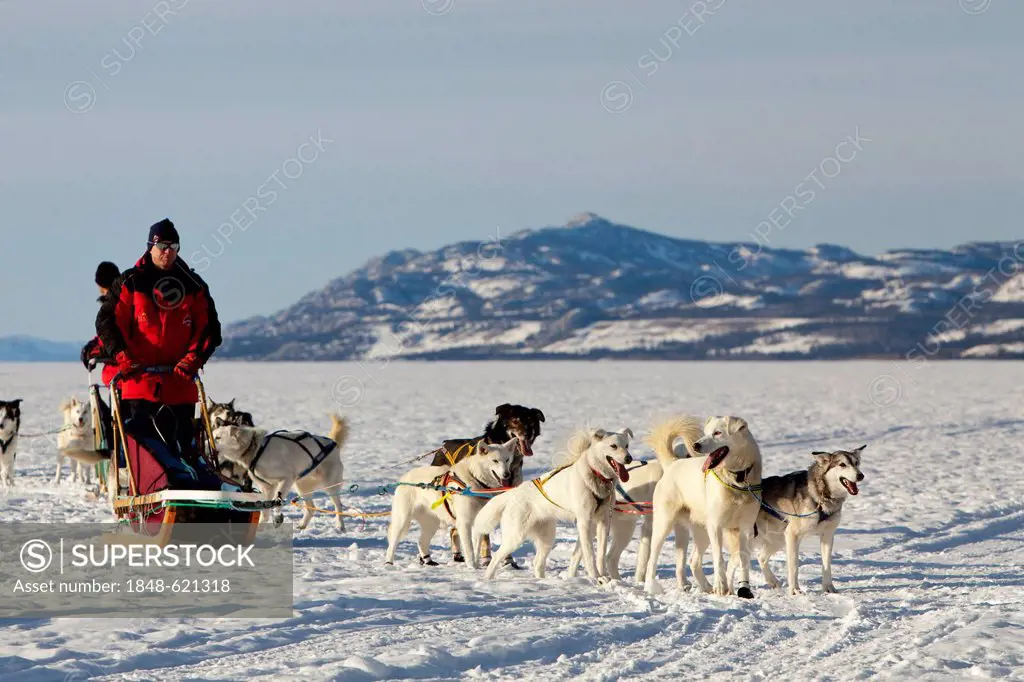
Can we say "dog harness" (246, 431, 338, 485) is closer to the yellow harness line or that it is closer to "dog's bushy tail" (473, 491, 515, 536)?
"dog's bushy tail" (473, 491, 515, 536)

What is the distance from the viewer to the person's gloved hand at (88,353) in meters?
8.02

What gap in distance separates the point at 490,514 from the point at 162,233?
8.32 feet

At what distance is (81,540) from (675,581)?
3.60 meters

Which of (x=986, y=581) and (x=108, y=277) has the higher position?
(x=108, y=277)

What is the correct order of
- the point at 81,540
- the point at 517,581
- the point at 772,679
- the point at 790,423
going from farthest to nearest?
1. the point at 790,423
2. the point at 81,540
3. the point at 517,581
4. the point at 772,679

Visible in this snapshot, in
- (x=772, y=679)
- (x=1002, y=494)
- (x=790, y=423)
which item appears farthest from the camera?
(x=790, y=423)

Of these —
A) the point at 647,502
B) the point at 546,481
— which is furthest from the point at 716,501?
the point at 546,481

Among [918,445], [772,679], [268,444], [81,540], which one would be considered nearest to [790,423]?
[918,445]

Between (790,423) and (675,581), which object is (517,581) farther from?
(790,423)

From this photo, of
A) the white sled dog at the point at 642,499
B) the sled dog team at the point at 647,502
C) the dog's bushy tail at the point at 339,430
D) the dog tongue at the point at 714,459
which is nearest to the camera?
the dog tongue at the point at 714,459

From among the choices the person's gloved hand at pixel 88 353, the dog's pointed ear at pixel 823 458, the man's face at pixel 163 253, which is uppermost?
the man's face at pixel 163 253

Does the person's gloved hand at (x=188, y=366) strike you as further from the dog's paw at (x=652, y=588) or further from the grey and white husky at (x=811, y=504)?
the grey and white husky at (x=811, y=504)

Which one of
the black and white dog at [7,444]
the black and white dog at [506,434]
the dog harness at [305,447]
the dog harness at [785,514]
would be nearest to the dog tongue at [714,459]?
the dog harness at [785,514]

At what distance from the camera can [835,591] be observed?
7.57m
